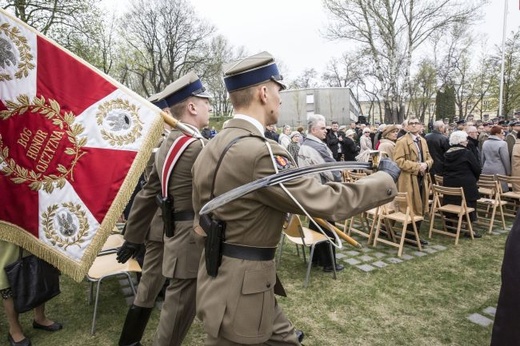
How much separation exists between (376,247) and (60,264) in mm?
4923

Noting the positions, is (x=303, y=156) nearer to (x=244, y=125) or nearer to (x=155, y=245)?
(x=155, y=245)

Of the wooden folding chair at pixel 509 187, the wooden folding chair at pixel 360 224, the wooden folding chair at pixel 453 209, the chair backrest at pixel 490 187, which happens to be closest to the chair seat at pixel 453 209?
the wooden folding chair at pixel 453 209

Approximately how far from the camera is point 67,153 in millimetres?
2584

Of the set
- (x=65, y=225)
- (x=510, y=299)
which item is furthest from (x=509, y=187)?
(x=65, y=225)

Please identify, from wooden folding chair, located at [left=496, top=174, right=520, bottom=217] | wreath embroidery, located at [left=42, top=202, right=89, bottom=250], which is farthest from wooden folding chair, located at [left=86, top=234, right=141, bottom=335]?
wooden folding chair, located at [left=496, top=174, right=520, bottom=217]

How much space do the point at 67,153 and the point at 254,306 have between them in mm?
1840

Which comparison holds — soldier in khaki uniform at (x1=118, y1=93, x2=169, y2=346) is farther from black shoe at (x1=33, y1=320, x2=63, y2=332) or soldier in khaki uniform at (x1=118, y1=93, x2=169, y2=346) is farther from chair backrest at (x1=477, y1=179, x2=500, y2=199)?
chair backrest at (x1=477, y1=179, x2=500, y2=199)

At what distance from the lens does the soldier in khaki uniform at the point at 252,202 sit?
1611 mm

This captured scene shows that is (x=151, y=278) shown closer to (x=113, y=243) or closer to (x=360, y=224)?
(x=113, y=243)

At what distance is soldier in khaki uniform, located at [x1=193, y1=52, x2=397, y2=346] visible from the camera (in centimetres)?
161

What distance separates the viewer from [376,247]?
235 inches

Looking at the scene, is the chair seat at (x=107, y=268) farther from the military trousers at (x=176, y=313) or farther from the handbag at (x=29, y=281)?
the military trousers at (x=176, y=313)

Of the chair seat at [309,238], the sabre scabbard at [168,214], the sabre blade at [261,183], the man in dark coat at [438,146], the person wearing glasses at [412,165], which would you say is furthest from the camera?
the man in dark coat at [438,146]

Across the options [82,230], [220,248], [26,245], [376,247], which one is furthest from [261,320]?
[376,247]
